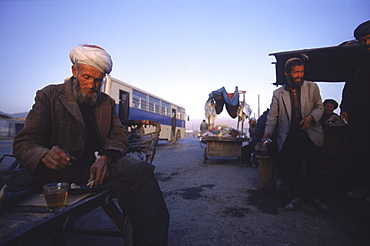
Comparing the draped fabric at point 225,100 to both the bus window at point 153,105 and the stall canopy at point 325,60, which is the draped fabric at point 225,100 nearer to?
the stall canopy at point 325,60

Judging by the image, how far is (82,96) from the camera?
1809mm

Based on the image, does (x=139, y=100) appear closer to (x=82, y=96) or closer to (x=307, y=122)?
(x=307, y=122)

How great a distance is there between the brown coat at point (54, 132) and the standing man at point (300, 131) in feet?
7.58

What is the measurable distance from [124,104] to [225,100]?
6435 mm

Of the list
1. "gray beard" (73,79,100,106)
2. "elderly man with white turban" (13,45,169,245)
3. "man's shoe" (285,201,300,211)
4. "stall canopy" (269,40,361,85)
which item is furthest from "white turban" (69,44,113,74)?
"stall canopy" (269,40,361,85)

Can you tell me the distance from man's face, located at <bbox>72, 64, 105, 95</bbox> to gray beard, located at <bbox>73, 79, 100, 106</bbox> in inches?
0.9

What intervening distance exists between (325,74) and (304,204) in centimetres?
339

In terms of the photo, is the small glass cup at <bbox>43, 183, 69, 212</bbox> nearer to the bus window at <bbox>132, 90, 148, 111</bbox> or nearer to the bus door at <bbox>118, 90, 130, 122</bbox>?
the bus door at <bbox>118, 90, 130, 122</bbox>

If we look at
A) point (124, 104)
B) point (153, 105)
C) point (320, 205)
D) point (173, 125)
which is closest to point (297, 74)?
point (320, 205)

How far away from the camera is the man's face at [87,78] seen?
1807 mm

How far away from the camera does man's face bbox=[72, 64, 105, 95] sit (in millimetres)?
1807

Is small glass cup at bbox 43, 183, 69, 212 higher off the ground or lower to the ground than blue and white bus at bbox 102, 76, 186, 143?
lower

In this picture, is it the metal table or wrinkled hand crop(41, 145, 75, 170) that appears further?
wrinkled hand crop(41, 145, 75, 170)

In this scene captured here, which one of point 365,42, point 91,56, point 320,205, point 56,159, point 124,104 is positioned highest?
point 124,104
